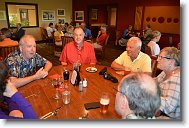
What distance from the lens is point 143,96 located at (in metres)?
0.90

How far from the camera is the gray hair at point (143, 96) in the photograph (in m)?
0.90

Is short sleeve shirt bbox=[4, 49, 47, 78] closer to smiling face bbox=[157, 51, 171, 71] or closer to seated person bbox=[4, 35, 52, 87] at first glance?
seated person bbox=[4, 35, 52, 87]

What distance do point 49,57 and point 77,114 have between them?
5262 millimetres

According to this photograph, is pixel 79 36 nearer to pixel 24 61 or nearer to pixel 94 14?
pixel 24 61

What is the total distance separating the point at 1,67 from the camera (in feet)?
3.54

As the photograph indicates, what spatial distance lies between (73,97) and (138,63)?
121 centimetres

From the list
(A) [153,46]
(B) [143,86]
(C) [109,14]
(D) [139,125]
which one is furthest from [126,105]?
(C) [109,14]

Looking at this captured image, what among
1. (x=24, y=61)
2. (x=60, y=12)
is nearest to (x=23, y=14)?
(x=60, y=12)

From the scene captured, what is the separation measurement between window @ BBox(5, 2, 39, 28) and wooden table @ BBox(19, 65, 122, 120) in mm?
7918

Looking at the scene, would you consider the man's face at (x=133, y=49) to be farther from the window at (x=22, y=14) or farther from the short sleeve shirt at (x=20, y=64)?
the window at (x=22, y=14)

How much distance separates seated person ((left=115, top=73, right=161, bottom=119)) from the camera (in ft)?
2.96

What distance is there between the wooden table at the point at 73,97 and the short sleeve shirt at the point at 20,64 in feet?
1.06

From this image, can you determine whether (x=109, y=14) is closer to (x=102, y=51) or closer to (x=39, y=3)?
(x=39, y=3)

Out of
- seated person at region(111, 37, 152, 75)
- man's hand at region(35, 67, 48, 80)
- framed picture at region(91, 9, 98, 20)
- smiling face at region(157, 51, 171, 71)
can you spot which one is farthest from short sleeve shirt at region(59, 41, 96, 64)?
framed picture at region(91, 9, 98, 20)
